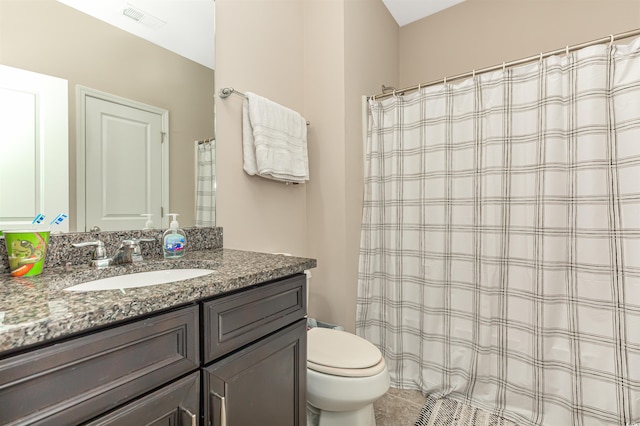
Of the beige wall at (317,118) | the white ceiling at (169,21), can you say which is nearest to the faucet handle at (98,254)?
the beige wall at (317,118)

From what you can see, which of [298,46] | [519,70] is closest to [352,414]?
[519,70]

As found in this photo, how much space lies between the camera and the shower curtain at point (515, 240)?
136 cm

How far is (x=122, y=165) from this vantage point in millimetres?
1136

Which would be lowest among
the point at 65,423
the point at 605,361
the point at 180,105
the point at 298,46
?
the point at 605,361

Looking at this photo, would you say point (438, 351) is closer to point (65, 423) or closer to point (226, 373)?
point (226, 373)

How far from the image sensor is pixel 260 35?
5.64 feet

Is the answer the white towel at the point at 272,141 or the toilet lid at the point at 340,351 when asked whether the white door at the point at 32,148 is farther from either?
the toilet lid at the point at 340,351

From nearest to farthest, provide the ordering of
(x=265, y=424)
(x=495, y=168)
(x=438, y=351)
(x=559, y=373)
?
(x=265, y=424), (x=559, y=373), (x=495, y=168), (x=438, y=351)

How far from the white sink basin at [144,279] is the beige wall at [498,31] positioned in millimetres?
2344

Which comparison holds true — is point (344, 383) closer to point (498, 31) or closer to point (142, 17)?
point (142, 17)

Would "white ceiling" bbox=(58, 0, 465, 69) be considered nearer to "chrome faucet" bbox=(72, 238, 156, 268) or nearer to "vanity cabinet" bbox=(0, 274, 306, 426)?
"chrome faucet" bbox=(72, 238, 156, 268)

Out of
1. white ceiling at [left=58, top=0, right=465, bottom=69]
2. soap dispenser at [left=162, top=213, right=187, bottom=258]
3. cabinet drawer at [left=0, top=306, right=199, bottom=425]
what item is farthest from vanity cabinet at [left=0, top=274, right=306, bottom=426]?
white ceiling at [left=58, top=0, right=465, bottom=69]

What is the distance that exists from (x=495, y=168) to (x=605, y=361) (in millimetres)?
990

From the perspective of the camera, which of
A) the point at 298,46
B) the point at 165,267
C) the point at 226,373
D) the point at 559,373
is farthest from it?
the point at 298,46
